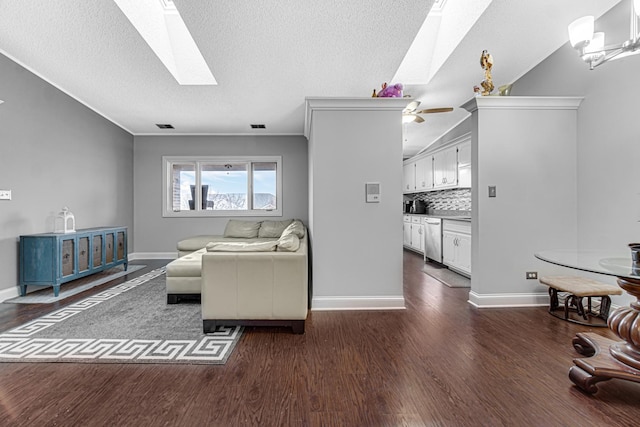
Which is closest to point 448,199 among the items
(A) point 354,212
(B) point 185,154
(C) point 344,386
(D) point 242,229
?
(A) point 354,212

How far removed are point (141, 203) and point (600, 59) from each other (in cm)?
706

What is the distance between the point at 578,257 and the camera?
5.87ft

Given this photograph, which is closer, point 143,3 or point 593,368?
point 593,368

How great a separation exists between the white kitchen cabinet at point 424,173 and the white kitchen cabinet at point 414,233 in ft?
2.36

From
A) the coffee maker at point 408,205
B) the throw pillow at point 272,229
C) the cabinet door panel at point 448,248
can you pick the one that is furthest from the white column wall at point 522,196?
the coffee maker at point 408,205

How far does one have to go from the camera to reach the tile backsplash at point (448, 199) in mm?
5290

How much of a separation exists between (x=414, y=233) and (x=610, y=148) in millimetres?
4002

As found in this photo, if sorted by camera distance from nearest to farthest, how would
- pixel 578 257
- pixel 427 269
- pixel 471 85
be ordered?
pixel 578 257
pixel 471 85
pixel 427 269

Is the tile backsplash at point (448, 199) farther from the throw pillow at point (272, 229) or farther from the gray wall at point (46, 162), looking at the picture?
the gray wall at point (46, 162)

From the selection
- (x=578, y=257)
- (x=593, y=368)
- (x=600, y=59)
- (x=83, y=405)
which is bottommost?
(x=83, y=405)

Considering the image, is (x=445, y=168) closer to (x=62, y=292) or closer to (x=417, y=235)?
(x=417, y=235)

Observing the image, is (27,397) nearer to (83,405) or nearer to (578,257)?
(83,405)

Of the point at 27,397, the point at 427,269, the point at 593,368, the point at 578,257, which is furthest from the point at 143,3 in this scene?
the point at 427,269

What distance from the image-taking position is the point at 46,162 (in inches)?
152
